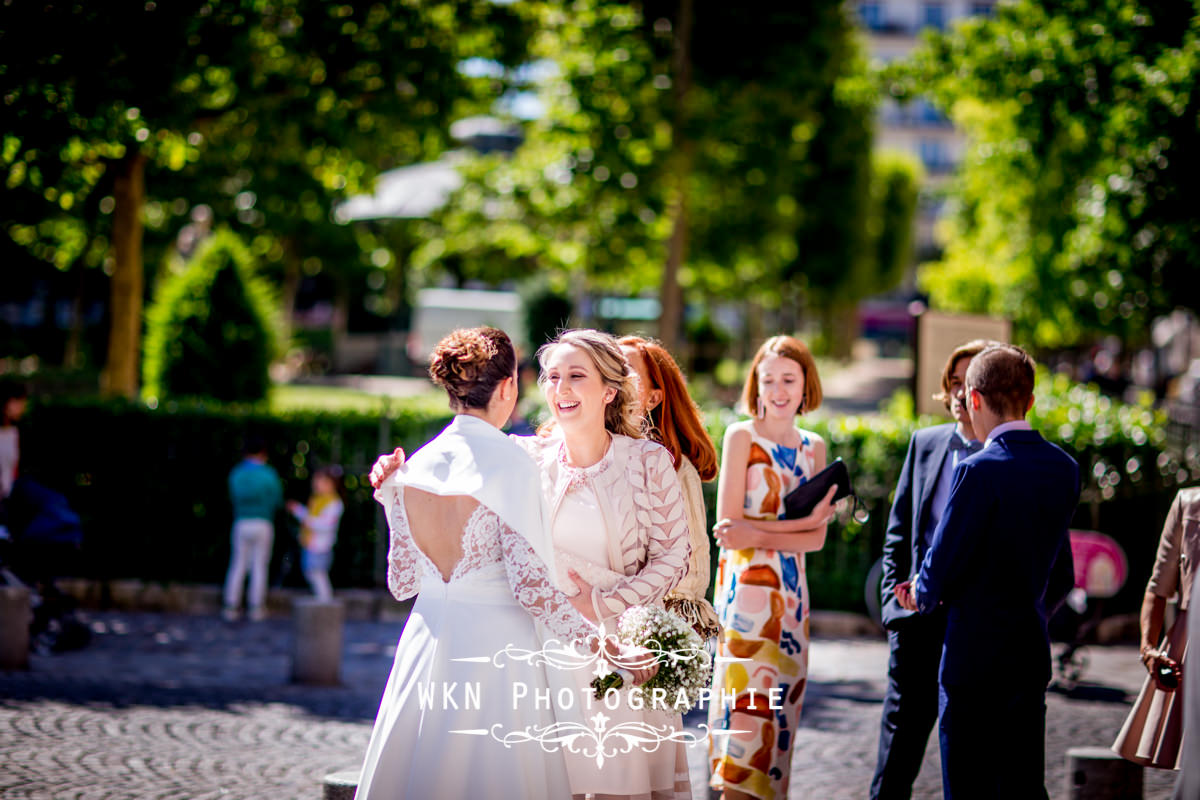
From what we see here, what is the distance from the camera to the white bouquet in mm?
3871

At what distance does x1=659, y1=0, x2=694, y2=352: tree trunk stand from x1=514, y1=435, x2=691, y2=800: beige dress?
12.4 metres

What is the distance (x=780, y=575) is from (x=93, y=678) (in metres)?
5.46

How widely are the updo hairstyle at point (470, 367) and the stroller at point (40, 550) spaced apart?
239 inches

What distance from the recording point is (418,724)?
3691 millimetres

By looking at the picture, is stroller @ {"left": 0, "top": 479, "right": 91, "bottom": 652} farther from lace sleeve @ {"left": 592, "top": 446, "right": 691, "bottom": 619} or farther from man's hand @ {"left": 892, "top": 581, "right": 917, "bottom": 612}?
man's hand @ {"left": 892, "top": 581, "right": 917, "bottom": 612}

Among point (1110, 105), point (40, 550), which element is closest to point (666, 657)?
point (40, 550)

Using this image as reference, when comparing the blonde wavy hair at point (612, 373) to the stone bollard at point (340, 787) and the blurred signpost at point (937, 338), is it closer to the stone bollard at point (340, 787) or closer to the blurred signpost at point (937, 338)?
the stone bollard at point (340, 787)

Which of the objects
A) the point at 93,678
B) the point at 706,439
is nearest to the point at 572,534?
the point at 706,439

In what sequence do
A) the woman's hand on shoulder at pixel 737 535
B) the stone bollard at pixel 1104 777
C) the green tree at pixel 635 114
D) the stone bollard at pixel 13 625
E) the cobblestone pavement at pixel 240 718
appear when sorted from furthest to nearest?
the green tree at pixel 635 114, the stone bollard at pixel 13 625, the cobblestone pavement at pixel 240 718, the stone bollard at pixel 1104 777, the woman's hand on shoulder at pixel 737 535

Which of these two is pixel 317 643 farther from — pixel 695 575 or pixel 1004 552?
pixel 1004 552

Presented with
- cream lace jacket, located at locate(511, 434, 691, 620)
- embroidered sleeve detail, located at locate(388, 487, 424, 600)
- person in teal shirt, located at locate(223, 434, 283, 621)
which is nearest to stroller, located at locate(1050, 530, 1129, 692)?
cream lace jacket, located at locate(511, 434, 691, 620)

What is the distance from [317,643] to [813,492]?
4375mm

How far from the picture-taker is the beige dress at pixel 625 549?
410 centimetres

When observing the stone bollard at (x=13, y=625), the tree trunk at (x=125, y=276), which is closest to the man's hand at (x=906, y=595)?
the stone bollard at (x=13, y=625)
